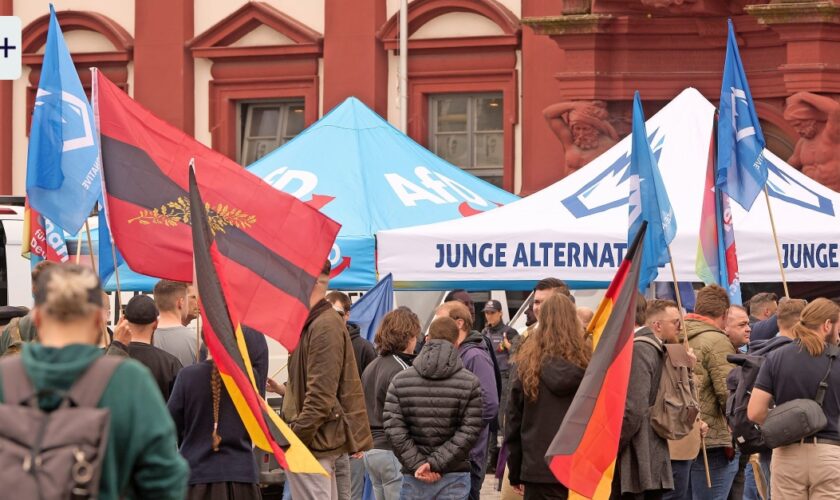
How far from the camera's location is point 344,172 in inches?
691

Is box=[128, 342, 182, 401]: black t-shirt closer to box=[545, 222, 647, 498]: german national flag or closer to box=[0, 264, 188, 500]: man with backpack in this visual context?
box=[545, 222, 647, 498]: german national flag

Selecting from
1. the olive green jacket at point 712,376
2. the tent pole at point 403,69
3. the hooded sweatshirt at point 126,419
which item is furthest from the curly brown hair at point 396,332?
the tent pole at point 403,69

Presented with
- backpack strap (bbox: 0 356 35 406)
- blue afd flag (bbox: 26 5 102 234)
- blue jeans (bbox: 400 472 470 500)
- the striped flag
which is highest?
A: blue afd flag (bbox: 26 5 102 234)

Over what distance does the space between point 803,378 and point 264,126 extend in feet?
52.1

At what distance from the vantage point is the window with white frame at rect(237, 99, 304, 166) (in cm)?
2517

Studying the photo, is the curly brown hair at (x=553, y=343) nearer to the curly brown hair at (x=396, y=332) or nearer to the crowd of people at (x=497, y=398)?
the crowd of people at (x=497, y=398)

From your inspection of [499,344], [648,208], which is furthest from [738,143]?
[499,344]

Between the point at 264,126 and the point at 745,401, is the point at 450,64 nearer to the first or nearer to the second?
the point at 264,126

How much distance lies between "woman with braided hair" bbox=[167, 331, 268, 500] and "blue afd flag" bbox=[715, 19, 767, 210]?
5.91 metres

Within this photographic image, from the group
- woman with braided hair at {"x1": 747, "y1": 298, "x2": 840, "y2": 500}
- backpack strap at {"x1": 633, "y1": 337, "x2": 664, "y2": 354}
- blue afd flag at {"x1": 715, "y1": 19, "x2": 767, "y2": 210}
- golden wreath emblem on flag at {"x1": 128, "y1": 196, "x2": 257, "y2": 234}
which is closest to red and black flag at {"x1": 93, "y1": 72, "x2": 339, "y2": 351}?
golden wreath emblem on flag at {"x1": 128, "y1": 196, "x2": 257, "y2": 234}

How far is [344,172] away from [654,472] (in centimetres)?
789

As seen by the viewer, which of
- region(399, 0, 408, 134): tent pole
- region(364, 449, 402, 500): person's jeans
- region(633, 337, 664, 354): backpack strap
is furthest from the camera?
region(399, 0, 408, 134): tent pole

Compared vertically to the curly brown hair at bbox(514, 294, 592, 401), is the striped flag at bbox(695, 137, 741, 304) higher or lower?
higher

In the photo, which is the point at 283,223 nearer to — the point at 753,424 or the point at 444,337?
the point at 444,337
